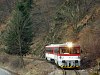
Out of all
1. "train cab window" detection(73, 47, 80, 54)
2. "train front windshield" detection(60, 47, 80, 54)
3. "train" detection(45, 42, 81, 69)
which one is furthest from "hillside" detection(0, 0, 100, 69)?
"train" detection(45, 42, 81, 69)

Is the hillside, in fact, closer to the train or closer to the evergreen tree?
the train

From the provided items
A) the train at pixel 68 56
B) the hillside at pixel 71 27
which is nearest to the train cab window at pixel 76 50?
the train at pixel 68 56

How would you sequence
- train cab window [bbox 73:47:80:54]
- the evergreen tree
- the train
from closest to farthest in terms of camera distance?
the train, train cab window [bbox 73:47:80:54], the evergreen tree

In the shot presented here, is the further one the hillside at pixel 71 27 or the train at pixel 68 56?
the hillside at pixel 71 27

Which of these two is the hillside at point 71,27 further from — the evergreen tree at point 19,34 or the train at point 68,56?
the evergreen tree at point 19,34

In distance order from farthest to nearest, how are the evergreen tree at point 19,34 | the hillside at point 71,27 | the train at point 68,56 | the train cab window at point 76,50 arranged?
the evergreen tree at point 19,34
the hillside at point 71,27
the train cab window at point 76,50
the train at point 68,56

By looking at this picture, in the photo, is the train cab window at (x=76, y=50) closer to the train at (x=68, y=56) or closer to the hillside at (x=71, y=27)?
the train at (x=68, y=56)

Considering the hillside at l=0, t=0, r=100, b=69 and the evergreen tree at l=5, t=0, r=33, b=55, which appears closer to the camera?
the hillside at l=0, t=0, r=100, b=69

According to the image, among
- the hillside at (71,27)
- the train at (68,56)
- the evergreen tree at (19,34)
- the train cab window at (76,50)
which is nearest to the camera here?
the train at (68,56)

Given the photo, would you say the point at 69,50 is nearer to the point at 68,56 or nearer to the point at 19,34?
the point at 68,56

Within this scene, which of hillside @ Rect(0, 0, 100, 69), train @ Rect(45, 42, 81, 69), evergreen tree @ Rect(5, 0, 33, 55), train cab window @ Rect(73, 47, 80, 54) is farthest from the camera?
evergreen tree @ Rect(5, 0, 33, 55)

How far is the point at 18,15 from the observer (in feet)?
175

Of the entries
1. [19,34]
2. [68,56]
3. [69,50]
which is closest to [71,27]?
[19,34]

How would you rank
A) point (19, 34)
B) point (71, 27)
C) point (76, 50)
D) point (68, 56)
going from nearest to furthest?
1. point (68, 56)
2. point (76, 50)
3. point (19, 34)
4. point (71, 27)
